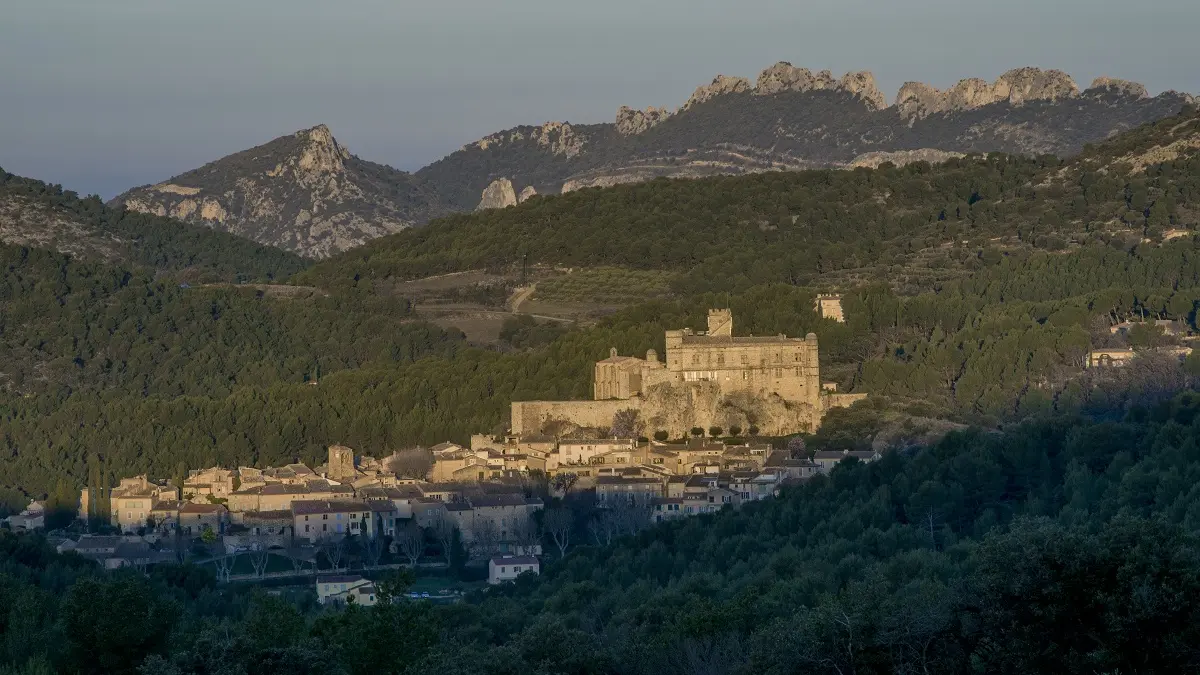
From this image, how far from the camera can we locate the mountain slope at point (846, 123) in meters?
124

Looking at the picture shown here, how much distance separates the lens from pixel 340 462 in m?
54.1

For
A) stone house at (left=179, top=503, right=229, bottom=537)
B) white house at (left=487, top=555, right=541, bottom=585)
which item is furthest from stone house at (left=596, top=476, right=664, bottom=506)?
stone house at (left=179, top=503, right=229, bottom=537)

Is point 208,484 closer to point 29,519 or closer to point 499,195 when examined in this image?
point 29,519

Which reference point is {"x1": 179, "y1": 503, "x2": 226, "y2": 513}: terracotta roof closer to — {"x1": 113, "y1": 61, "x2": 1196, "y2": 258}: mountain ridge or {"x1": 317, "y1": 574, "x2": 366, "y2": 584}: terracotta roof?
{"x1": 317, "y1": 574, "x2": 366, "y2": 584}: terracotta roof

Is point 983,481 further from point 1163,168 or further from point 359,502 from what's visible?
point 1163,168

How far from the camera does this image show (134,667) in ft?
90.4

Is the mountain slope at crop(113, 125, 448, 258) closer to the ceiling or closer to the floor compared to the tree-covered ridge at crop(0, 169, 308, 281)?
closer to the ceiling

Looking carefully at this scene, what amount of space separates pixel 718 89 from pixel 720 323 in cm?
9088

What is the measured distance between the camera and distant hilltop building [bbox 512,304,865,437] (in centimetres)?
5362

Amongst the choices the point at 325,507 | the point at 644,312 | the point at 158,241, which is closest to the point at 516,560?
the point at 325,507

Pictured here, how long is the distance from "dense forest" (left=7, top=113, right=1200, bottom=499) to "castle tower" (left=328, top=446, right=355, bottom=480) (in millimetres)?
2347

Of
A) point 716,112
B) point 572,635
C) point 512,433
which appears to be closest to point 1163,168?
point 512,433

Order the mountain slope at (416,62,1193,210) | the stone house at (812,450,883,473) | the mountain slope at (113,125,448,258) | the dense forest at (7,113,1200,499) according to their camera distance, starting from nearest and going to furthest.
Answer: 1. the stone house at (812,450,883,473)
2. the dense forest at (7,113,1200,499)
3. the mountain slope at (416,62,1193,210)
4. the mountain slope at (113,125,448,258)

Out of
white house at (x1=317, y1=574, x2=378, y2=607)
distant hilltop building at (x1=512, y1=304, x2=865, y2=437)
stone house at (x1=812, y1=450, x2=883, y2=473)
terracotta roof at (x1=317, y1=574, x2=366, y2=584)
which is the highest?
distant hilltop building at (x1=512, y1=304, x2=865, y2=437)
